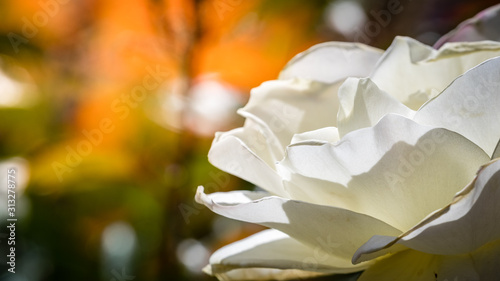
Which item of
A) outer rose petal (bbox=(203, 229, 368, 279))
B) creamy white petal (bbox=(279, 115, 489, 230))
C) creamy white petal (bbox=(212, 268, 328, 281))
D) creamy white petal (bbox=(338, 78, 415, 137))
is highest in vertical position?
creamy white petal (bbox=(338, 78, 415, 137))

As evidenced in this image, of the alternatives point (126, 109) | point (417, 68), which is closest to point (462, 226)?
point (417, 68)

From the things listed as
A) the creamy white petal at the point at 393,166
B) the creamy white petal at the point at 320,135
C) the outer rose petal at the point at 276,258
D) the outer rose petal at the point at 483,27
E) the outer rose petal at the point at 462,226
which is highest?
the outer rose petal at the point at 483,27

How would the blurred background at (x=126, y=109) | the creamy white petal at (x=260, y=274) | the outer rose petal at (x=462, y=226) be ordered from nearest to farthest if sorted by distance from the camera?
1. the outer rose petal at (x=462, y=226)
2. the creamy white petal at (x=260, y=274)
3. the blurred background at (x=126, y=109)

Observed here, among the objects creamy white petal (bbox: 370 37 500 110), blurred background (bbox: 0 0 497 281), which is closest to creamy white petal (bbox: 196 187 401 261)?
creamy white petal (bbox: 370 37 500 110)

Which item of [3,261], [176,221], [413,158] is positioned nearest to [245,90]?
[176,221]

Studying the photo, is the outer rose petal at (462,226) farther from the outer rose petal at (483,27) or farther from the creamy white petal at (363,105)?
the outer rose petal at (483,27)

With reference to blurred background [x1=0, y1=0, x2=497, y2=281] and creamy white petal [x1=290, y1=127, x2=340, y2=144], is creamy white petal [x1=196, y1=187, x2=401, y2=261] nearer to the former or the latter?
creamy white petal [x1=290, y1=127, x2=340, y2=144]

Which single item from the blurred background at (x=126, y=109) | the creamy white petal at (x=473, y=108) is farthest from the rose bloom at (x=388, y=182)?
the blurred background at (x=126, y=109)

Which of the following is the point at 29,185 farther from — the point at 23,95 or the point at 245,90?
the point at 245,90
